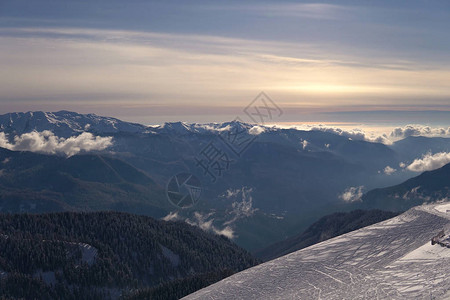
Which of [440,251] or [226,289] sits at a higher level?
[440,251]

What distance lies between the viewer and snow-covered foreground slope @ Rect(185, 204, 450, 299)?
223 feet

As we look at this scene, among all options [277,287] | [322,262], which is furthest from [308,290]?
[322,262]

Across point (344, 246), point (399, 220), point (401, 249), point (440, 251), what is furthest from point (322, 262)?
point (399, 220)

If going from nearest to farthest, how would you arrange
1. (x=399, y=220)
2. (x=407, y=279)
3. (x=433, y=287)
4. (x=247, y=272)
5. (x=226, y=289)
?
1. (x=433, y=287)
2. (x=407, y=279)
3. (x=226, y=289)
4. (x=247, y=272)
5. (x=399, y=220)

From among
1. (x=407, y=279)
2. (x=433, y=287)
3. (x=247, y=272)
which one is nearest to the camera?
(x=433, y=287)

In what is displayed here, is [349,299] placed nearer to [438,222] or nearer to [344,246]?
[344,246]

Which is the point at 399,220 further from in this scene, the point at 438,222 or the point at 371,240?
the point at 371,240

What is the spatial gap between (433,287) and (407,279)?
17.7 feet

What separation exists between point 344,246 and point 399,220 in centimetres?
2157

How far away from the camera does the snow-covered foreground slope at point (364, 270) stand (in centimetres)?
6794

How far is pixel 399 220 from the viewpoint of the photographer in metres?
106

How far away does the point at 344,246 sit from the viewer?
9338 cm

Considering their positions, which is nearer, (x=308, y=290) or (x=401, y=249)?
(x=308, y=290)

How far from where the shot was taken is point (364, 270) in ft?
255
